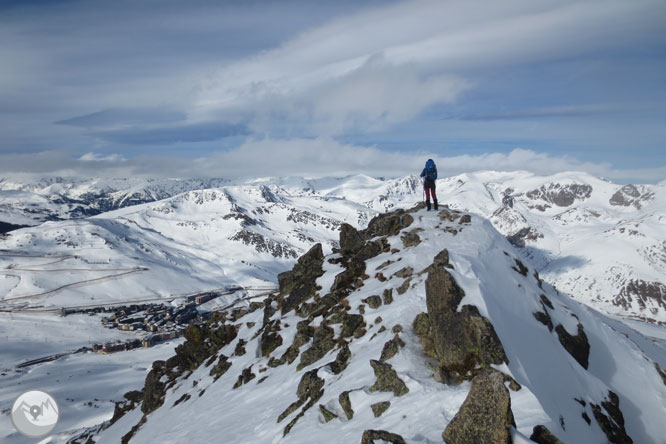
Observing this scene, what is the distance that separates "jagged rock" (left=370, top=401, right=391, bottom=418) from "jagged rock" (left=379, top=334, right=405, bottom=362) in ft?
10.3

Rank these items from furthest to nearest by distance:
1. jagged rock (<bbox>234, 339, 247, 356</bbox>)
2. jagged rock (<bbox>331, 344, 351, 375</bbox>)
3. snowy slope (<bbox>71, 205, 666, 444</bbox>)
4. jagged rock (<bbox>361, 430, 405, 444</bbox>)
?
jagged rock (<bbox>234, 339, 247, 356</bbox>) < jagged rock (<bbox>331, 344, 351, 375</bbox>) < snowy slope (<bbox>71, 205, 666, 444</bbox>) < jagged rock (<bbox>361, 430, 405, 444</bbox>)

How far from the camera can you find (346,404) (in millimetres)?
15617

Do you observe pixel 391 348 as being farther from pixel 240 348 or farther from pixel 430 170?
pixel 240 348

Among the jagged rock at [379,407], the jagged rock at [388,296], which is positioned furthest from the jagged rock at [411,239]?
the jagged rock at [379,407]

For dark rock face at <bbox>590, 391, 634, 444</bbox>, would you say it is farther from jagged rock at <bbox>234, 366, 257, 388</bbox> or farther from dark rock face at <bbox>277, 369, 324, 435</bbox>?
jagged rock at <bbox>234, 366, 257, 388</bbox>

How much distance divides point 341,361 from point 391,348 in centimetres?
416

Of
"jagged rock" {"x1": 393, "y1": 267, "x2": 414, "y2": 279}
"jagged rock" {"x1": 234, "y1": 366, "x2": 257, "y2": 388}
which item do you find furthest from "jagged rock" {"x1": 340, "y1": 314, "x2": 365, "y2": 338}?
"jagged rock" {"x1": 234, "y1": 366, "x2": 257, "y2": 388}

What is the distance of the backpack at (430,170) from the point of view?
32.0 meters

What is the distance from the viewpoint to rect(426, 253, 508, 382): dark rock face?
1485cm

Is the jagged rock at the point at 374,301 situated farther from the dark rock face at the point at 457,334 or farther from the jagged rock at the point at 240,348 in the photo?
the jagged rock at the point at 240,348

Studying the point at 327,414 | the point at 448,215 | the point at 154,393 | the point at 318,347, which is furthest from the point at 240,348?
the point at 448,215

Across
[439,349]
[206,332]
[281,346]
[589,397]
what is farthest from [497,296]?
[206,332]

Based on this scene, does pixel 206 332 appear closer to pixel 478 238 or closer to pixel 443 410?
pixel 478 238

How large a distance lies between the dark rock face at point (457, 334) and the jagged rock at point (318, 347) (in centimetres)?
851
